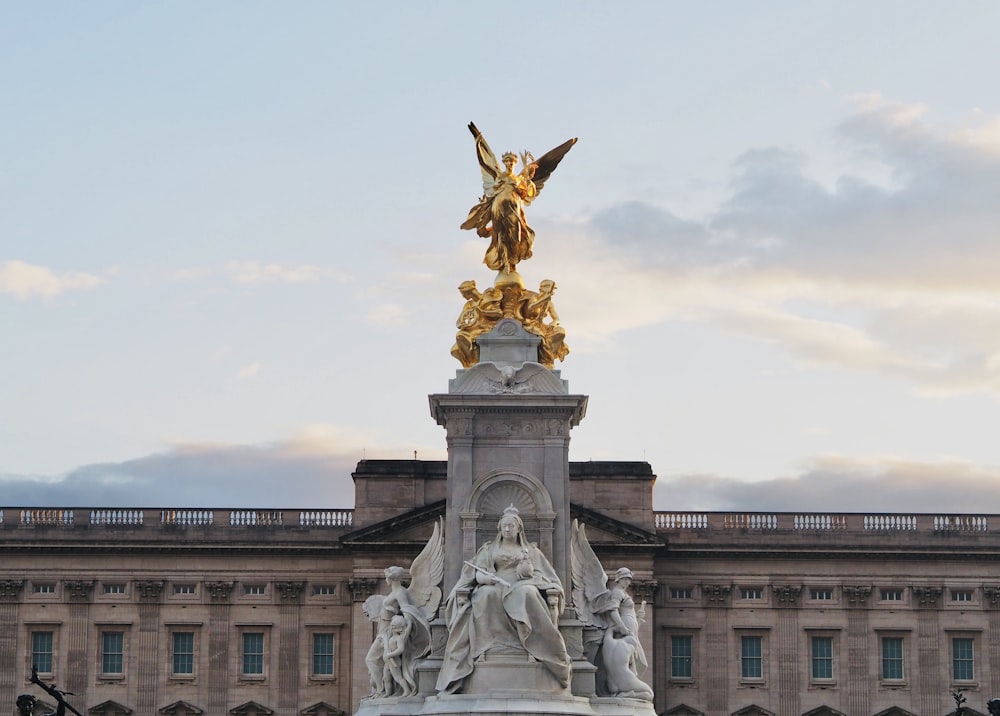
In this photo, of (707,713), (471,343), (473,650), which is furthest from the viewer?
(707,713)

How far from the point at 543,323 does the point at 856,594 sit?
6163 centimetres

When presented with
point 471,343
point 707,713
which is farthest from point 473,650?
point 707,713

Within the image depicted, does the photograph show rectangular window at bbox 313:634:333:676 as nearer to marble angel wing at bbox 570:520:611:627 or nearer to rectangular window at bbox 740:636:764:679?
rectangular window at bbox 740:636:764:679

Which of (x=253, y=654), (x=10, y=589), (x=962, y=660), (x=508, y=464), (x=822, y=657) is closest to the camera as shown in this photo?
(x=508, y=464)

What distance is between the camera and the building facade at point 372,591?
349ft

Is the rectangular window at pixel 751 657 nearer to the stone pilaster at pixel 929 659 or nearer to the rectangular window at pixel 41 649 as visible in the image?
the stone pilaster at pixel 929 659

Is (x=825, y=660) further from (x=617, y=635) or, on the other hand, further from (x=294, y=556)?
(x=617, y=635)

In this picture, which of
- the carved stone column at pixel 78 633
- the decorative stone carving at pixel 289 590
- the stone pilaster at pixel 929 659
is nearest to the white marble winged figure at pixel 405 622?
the decorative stone carving at pixel 289 590

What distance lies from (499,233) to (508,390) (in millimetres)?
3350

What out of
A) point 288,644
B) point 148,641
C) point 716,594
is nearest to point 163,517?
point 148,641

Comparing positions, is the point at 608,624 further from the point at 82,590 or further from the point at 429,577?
the point at 82,590

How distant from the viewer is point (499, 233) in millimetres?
48531

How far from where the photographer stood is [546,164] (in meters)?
49.6

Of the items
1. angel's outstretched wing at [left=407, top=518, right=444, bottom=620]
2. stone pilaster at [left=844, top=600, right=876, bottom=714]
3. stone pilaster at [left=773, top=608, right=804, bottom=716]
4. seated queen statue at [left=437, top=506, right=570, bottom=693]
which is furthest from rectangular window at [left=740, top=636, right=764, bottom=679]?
seated queen statue at [left=437, top=506, right=570, bottom=693]
